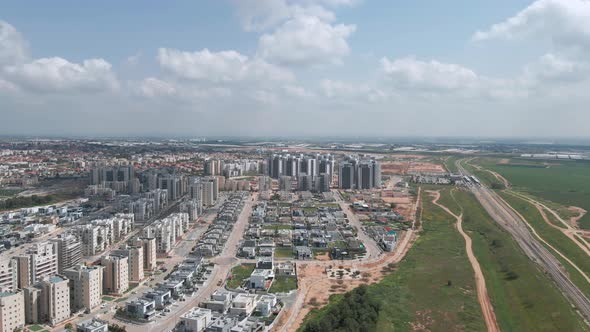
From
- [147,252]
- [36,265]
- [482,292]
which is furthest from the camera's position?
[147,252]

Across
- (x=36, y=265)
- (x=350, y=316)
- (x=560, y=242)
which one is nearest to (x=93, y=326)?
(x=36, y=265)

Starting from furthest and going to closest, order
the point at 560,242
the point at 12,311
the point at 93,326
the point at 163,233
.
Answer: the point at 560,242
the point at 163,233
the point at 12,311
the point at 93,326

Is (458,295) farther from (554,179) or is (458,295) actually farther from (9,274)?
(554,179)

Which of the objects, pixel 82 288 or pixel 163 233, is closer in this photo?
pixel 82 288

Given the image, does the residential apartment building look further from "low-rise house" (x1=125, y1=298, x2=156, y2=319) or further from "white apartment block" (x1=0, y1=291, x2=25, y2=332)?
"low-rise house" (x1=125, y1=298, x2=156, y2=319)

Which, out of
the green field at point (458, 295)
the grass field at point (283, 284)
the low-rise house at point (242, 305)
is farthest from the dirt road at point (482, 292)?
the low-rise house at point (242, 305)

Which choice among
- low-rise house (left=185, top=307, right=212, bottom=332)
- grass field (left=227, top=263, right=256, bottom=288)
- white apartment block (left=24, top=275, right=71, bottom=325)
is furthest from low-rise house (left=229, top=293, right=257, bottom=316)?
white apartment block (left=24, top=275, right=71, bottom=325)
